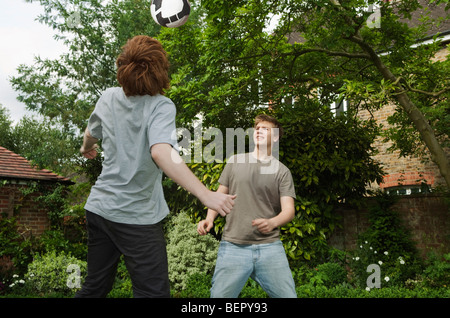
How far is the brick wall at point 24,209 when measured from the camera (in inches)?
387

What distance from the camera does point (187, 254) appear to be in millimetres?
7305

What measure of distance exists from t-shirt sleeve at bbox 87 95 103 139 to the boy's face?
5.18 feet

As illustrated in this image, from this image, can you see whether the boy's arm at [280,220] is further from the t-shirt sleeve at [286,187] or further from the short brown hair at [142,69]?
the short brown hair at [142,69]

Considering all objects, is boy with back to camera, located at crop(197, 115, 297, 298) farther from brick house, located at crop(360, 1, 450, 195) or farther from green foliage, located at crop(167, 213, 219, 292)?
brick house, located at crop(360, 1, 450, 195)

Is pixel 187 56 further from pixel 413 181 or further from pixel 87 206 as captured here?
pixel 413 181

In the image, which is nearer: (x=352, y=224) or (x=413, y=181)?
(x=352, y=224)

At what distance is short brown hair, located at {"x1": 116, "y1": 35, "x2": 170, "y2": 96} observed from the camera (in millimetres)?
2289

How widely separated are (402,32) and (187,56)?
395 centimetres

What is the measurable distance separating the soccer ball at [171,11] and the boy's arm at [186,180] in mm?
4533

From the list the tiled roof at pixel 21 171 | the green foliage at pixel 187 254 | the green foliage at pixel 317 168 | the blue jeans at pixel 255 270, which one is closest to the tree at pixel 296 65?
the green foliage at pixel 317 168

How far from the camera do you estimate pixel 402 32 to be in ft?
24.3

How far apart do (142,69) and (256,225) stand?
1555 mm

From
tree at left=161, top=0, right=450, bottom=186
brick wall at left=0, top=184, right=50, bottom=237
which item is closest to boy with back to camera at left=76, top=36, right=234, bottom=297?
tree at left=161, top=0, right=450, bottom=186

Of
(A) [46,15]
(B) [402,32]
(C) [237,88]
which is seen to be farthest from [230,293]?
(A) [46,15]
